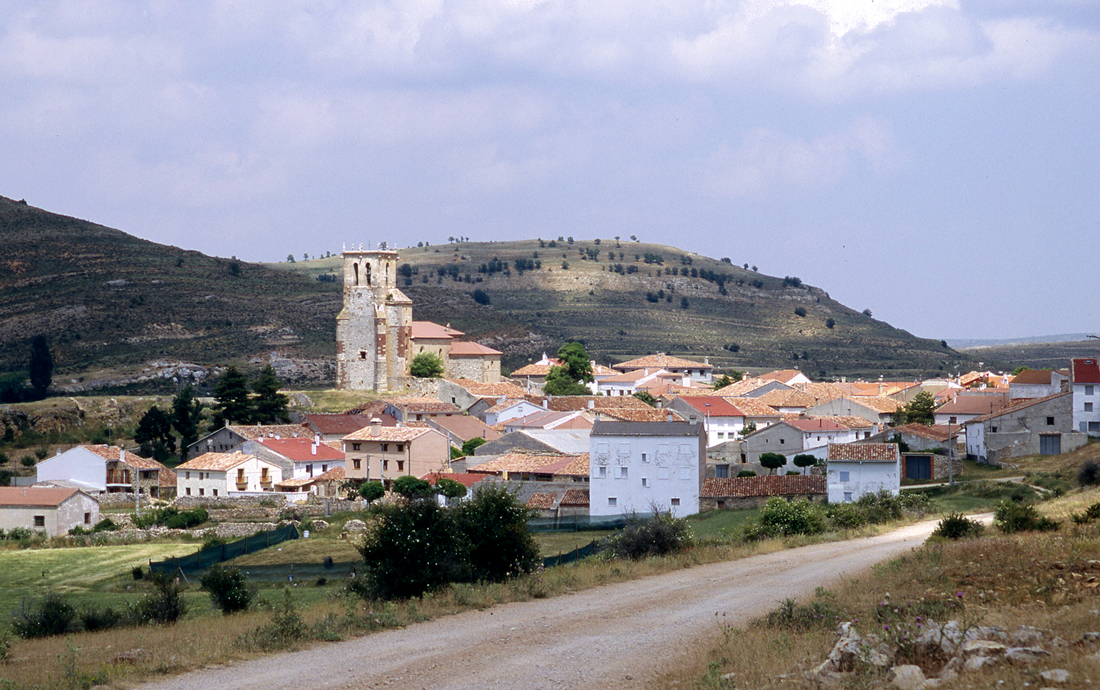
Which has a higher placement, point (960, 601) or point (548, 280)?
point (548, 280)

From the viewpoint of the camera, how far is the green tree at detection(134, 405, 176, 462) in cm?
5657

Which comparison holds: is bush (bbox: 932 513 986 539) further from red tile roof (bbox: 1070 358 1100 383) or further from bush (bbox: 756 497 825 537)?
red tile roof (bbox: 1070 358 1100 383)

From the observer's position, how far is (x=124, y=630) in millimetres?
17281

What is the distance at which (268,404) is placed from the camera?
60094 mm

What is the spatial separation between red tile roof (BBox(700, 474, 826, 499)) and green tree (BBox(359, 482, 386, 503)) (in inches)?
529

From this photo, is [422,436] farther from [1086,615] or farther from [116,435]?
[1086,615]

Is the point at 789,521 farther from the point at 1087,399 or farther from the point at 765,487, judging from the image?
the point at 1087,399

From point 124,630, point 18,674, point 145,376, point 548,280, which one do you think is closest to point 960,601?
point 18,674

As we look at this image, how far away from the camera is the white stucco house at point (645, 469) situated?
130 feet

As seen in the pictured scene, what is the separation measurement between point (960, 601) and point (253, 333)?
8527 cm

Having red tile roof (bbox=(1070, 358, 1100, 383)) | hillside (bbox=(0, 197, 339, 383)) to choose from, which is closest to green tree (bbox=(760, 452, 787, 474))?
red tile roof (bbox=(1070, 358, 1100, 383))

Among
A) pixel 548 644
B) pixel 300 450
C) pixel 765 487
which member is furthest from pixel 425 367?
pixel 548 644

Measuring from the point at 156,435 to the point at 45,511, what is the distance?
50.0ft

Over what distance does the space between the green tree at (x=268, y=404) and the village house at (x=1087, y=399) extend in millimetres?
38947
